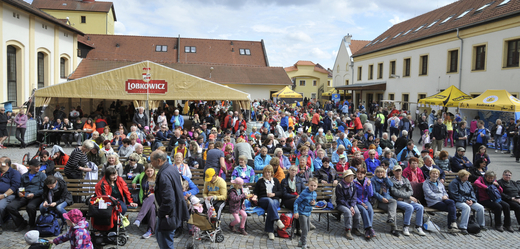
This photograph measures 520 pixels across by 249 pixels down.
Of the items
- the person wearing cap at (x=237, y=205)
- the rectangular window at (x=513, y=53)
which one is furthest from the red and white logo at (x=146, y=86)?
the rectangular window at (x=513, y=53)

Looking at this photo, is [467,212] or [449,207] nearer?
[467,212]

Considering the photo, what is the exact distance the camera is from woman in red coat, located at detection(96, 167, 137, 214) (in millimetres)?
6215

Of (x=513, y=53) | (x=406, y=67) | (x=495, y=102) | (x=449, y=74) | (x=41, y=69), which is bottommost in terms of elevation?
(x=495, y=102)

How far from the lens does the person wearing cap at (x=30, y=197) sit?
21.0ft

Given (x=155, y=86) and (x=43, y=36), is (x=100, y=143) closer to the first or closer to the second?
(x=155, y=86)

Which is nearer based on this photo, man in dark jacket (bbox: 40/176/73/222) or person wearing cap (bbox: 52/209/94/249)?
person wearing cap (bbox: 52/209/94/249)

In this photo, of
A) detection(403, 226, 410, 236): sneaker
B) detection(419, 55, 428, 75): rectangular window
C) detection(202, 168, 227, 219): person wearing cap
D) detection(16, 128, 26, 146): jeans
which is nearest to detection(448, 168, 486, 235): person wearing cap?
detection(403, 226, 410, 236): sneaker

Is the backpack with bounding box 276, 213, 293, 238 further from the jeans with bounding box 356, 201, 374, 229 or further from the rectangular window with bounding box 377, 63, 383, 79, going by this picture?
the rectangular window with bounding box 377, 63, 383, 79

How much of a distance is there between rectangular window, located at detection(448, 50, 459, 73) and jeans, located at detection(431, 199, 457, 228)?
19.1 m

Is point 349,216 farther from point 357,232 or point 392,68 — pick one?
point 392,68

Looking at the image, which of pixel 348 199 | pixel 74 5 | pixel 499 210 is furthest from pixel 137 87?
pixel 74 5

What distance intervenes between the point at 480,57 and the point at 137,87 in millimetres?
19101

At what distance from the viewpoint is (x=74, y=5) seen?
49.6m

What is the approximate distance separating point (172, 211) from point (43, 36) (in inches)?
924
